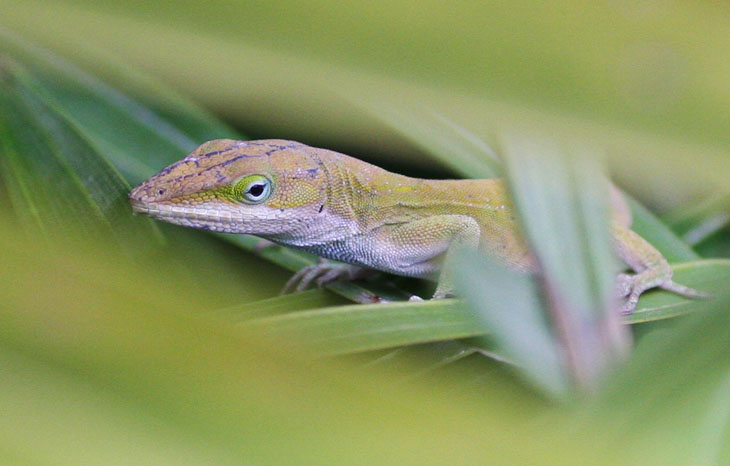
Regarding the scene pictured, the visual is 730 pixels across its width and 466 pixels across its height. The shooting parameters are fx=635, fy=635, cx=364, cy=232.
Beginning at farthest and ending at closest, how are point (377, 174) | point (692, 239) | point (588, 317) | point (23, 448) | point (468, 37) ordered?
1. point (692, 239)
2. point (377, 174)
3. point (588, 317)
4. point (468, 37)
5. point (23, 448)

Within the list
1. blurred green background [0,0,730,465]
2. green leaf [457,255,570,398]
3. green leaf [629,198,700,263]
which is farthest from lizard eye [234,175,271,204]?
green leaf [629,198,700,263]

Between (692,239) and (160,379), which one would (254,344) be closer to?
(160,379)

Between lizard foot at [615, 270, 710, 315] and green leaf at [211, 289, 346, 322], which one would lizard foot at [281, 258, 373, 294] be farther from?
lizard foot at [615, 270, 710, 315]

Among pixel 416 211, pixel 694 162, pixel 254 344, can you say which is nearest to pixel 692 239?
pixel 416 211

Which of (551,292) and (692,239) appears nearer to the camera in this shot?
(551,292)

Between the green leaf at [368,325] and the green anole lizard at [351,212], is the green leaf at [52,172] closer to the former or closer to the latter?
the green anole lizard at [351,212]

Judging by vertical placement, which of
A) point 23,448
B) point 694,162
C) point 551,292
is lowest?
point 23,448
